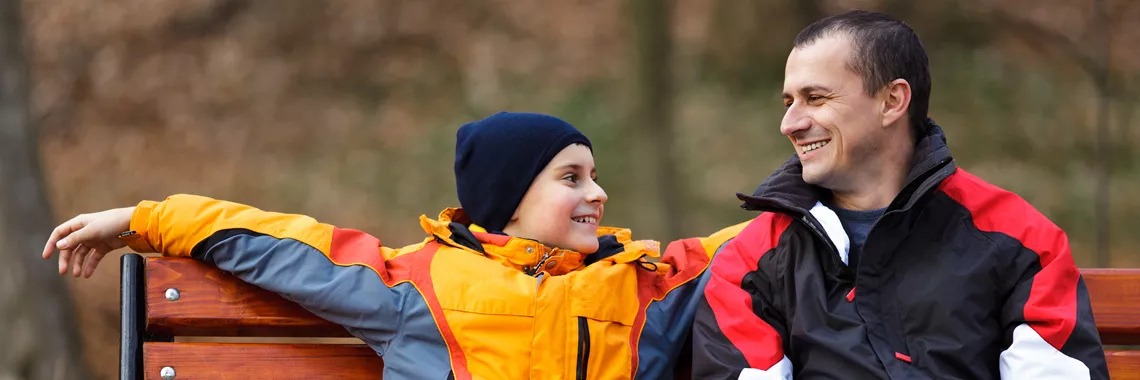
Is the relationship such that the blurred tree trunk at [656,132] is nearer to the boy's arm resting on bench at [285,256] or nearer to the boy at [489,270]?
the boy at [489,270]

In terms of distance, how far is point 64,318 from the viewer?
412 centimetres

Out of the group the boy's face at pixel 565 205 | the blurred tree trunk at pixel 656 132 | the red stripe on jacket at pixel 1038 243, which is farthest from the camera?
the blurred tree trunk at pixel 656 132

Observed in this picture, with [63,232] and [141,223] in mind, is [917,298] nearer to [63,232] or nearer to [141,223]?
[141,223]

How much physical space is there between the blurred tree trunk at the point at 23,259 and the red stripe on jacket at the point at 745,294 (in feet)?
9.30

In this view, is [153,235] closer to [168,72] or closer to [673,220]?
[168,72]

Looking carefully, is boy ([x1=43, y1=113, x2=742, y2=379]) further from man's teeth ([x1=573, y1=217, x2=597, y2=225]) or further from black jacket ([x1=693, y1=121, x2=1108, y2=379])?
black jacket ([x1=693, y1=121, x2=1108, y2=379])

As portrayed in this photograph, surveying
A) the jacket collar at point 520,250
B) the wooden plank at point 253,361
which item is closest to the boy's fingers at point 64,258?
the wooden plank at point 253,361

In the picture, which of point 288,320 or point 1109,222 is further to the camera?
point 1109,222

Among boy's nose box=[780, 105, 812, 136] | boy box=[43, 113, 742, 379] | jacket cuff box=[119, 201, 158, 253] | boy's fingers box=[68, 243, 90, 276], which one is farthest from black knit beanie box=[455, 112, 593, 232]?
boy's fingers box=[68, 243, 90, 276]

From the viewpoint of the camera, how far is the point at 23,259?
158 inches

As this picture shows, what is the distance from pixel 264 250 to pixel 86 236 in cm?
34

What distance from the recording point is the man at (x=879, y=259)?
6.36 ft

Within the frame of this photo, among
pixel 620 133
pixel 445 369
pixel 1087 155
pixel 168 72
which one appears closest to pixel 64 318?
pixel 168 72

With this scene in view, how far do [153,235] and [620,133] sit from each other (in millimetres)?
2459
